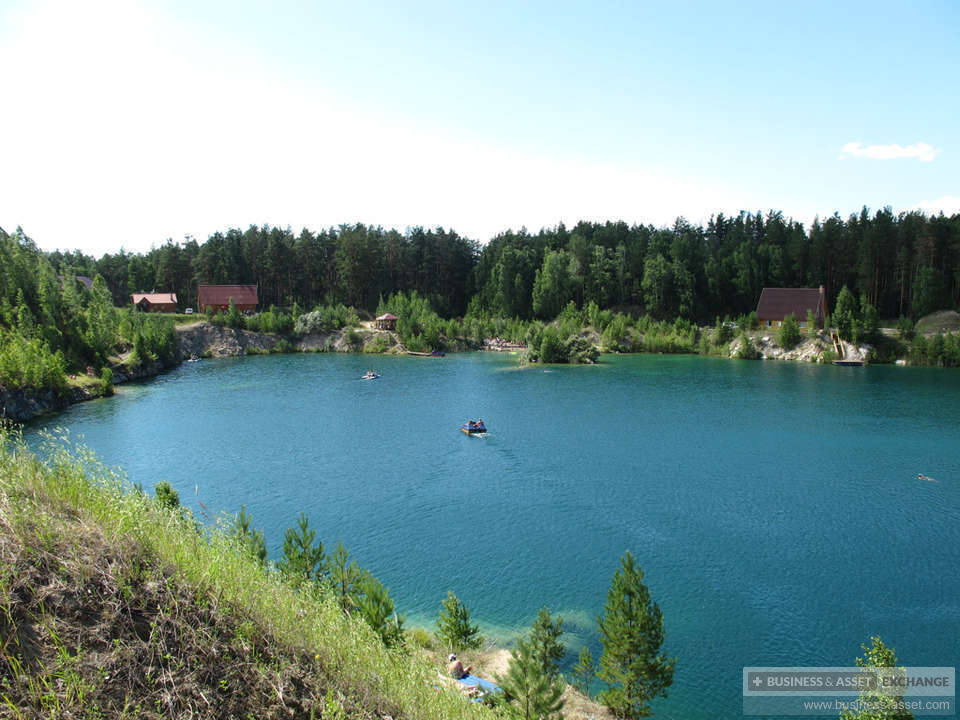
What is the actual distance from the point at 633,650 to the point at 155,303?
12405 cm

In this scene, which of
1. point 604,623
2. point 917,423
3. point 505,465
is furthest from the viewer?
point 917,423

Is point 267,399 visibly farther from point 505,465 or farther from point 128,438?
point 505,465

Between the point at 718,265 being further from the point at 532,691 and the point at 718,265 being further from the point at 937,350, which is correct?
the point at 532,691

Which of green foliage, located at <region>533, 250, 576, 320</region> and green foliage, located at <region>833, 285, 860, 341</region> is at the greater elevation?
green foliage, located at <region>533, 250, 576, 320</region>

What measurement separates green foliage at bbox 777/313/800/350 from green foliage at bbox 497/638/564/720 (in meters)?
96.9

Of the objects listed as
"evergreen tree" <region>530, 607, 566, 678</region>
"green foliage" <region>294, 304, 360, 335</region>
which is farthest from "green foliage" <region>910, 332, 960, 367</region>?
"evergreen tree" <region>530, 607, 566, 678</region>

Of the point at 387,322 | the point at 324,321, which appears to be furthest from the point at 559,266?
the point at 324,321

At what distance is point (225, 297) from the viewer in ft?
390

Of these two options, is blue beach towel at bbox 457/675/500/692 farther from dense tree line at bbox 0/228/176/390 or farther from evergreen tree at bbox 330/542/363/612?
dense tree line at bbox 0/228/176/390

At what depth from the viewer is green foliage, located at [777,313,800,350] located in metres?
98.3

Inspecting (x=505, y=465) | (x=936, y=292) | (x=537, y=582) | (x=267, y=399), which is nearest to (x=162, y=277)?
(x=267, y=399)

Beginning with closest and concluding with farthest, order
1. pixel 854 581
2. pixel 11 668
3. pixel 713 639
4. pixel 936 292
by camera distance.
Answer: pixel 11 668 < pixel 713 639 < pixel 854 581 < pixel 936 292

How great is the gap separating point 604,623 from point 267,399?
183 feet

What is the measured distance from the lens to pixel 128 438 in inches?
1895
